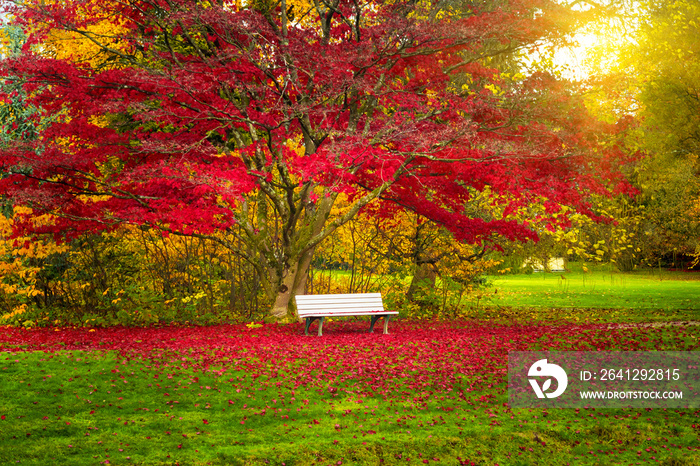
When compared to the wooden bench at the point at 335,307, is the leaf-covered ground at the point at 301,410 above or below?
below

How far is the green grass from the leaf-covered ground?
615 centimetres

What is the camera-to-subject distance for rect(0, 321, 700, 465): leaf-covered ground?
16.2ft

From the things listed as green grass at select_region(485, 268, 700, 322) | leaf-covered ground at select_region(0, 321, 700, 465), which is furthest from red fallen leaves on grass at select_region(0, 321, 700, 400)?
green grass at select_region(485, 268, 700, 322)

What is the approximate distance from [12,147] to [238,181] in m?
3.69

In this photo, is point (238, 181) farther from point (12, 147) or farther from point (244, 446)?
point (244, 446)

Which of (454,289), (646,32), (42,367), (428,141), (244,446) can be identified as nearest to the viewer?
(244,446)

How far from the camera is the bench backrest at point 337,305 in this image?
9.94 metres

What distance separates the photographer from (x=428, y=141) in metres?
9.20

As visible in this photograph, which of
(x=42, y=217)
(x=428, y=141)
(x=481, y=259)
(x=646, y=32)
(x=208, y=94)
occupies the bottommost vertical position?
(x=481, y=259)

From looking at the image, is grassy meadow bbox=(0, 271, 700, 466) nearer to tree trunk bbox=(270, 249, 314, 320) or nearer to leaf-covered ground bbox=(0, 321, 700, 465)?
leaf-covered ground bbox=(0, 321, 700, 465)

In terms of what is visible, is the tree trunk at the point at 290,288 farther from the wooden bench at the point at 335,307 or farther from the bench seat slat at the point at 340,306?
the bench seat slat at the point at 340,306

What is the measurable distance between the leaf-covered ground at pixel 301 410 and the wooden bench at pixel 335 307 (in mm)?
481

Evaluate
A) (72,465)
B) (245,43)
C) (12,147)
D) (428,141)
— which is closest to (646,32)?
(428,141)

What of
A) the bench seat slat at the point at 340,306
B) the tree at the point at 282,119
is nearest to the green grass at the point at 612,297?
the tree at the point at 282,119
